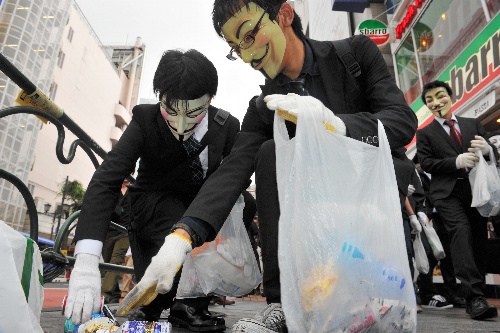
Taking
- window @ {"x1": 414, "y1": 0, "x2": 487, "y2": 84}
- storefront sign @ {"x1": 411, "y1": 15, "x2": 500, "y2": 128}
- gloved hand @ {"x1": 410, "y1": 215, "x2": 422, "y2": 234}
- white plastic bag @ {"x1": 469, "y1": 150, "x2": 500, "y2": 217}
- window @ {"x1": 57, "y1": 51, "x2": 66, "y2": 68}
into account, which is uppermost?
window @ {"x1": 57, "y1": 51, "x2": 66, "y2": 68}

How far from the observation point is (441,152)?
9.32ft

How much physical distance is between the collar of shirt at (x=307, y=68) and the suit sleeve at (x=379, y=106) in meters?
0.16

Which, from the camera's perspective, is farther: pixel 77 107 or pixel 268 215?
pixel 77 107

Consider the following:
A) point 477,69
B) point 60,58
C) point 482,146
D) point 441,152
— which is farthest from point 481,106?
point 60,58

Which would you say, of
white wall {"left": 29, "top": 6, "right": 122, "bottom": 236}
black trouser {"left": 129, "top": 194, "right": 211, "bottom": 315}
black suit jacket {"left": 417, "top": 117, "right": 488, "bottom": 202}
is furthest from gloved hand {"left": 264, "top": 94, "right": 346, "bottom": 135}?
white wall {"left": 29, "top": 6, "right": 122, "bottom": 236}

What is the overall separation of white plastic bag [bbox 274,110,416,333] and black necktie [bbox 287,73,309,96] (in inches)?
20.1

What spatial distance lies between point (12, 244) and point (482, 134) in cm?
311

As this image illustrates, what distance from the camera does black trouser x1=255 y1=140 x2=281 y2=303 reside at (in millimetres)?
1231

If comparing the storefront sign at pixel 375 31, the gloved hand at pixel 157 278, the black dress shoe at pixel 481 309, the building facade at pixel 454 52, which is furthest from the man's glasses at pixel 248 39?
the storefront sign at pixel 375 31

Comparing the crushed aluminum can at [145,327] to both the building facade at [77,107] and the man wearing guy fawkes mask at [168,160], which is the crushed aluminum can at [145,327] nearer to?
the man wearing guy fawkes mask at [168,160]

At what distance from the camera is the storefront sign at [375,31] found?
788 centimetres

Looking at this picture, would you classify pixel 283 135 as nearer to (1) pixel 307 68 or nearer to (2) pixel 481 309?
(1) pixel 307 68

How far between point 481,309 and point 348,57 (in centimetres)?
175

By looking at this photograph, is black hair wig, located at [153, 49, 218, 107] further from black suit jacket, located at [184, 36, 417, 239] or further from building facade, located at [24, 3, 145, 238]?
building facade, located at [24, 3, 145, 238]
